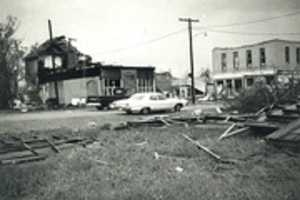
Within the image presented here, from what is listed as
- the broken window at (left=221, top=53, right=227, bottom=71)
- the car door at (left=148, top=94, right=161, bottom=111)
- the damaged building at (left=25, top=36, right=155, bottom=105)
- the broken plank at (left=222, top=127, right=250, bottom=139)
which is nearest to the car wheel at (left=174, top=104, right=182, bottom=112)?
the car door at (left=148, top=94, right=161, bottom=111)

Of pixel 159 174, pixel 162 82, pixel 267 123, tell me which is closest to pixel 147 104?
pixel 267 123

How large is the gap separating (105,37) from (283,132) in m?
4.06

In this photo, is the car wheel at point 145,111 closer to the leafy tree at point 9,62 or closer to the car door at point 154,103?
the car door at point 154,103

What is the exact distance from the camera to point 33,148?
5.94m

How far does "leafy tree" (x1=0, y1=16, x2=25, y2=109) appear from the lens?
4.77m

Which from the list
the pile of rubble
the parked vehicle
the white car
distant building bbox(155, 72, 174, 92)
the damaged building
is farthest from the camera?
distant building bbox(155, 72, 174, 92)

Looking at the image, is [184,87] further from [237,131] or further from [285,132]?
[285,132]

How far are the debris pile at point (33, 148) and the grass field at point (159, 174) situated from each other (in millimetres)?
300

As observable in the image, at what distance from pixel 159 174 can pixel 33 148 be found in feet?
10.4

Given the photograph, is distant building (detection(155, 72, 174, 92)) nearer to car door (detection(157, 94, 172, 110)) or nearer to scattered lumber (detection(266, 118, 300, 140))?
car door (detection(157, 94, 172, 110))

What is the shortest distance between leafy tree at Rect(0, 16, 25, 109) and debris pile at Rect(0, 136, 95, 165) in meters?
0.92

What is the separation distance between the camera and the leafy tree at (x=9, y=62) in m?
4.77

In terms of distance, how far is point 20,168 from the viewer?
443 centimetres

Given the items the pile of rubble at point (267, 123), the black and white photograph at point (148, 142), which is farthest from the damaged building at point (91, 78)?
the black and white photograph at point (148, 142)
